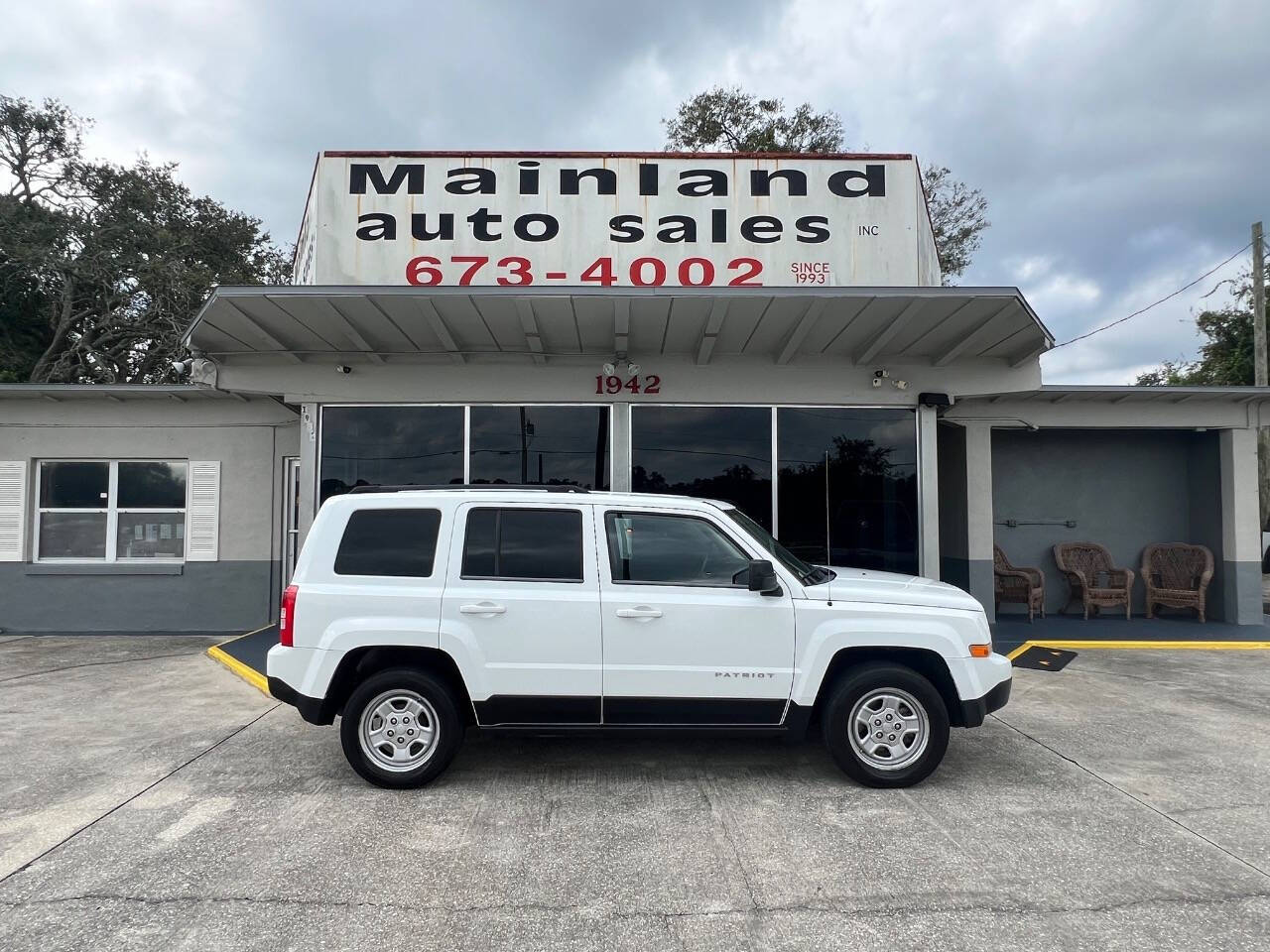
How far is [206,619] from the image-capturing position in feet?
34.7

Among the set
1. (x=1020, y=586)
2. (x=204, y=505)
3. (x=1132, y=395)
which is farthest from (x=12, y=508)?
(x=1132, y=395)

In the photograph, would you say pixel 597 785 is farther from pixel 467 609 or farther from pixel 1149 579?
pixel 1149 579

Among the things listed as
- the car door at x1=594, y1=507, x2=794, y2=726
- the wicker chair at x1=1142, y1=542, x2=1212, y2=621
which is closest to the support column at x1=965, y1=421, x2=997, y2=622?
the wicker chair at x1=1142, y1=542, x2=1212, y2=621

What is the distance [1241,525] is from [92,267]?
2716 cm

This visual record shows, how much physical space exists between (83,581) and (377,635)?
831cm

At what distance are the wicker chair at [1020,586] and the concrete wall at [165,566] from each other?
10187mm

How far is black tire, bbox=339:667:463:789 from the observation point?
15.7ft

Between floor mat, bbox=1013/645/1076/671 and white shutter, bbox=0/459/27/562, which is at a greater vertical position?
white shutter, bbox=0/459/27/562

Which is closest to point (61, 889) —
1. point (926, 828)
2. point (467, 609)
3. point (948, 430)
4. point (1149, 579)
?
point (467, 609)

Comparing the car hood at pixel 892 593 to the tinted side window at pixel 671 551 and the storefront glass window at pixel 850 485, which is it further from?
the storefront glass window at pixel 850 485

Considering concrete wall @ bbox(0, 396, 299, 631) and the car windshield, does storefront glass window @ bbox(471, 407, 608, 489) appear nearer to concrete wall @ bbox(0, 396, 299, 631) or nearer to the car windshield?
concrete wall @ bbox(0, 396, 299, 631)

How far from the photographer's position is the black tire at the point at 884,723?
15.6ft

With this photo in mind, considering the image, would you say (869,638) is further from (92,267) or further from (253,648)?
(92,267)

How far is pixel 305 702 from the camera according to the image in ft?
15.7
